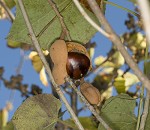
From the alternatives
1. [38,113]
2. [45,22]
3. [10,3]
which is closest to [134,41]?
[10,3]

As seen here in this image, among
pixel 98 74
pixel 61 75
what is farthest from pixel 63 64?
pixel 98 74

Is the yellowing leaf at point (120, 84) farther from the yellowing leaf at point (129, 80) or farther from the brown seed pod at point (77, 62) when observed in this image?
the brown seed pod at point (77, 62)

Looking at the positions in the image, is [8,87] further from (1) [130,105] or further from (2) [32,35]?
(2) [32,35]

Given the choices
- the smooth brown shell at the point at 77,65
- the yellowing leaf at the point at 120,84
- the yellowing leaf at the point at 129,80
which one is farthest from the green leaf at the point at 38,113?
the yellowing leaf at the point at 129,80

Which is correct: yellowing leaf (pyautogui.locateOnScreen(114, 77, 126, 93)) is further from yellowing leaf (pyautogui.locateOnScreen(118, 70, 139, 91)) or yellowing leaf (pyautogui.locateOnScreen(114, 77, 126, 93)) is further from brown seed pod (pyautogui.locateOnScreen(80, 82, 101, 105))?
brown seed pod (pyautogui.locateOnScreen(80, 82, 101, 105))

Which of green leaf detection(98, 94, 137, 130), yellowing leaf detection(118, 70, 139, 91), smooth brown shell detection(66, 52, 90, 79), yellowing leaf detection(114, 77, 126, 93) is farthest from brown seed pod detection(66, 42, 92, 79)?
yellowing leaf detection(118, 70, 139, 91)

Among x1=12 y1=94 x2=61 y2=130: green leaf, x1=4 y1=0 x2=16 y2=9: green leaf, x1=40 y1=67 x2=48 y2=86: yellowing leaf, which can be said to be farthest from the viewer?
x1=40 y1=67 x2=48 y2=86: yellowing leaf
